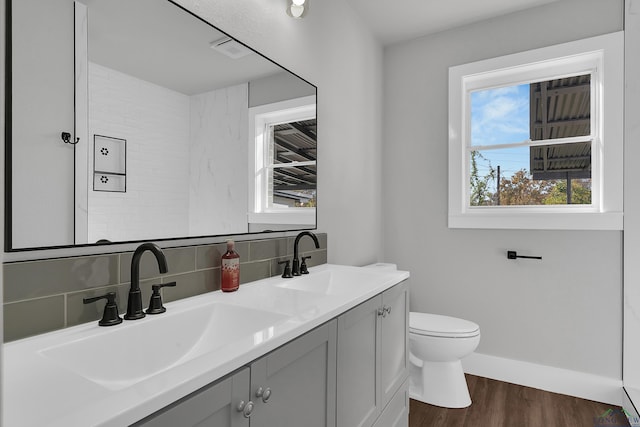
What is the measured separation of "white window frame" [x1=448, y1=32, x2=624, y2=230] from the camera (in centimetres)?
227

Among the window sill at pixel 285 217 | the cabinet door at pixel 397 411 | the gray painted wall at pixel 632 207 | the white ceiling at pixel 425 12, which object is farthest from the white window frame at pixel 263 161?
the gray painted wall at pixel 632 207

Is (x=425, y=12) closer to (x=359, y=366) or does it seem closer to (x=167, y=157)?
(x=167, y=157)

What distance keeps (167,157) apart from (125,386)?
75 cm

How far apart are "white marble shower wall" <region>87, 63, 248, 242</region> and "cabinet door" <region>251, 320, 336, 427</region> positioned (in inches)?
24.1

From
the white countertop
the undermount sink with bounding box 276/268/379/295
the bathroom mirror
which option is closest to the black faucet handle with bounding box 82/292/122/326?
the white countertop

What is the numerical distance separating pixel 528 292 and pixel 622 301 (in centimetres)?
50

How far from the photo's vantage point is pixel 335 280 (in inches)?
75.2

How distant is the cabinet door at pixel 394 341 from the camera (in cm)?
162

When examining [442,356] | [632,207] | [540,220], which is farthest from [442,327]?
[632,207]

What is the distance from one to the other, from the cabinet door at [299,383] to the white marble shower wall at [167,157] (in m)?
0.61

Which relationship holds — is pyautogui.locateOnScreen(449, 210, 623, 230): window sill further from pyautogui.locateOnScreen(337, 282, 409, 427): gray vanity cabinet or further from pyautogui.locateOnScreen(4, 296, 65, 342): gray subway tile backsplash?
pyautogui.locateOnScreen(4, 296, 65, 342): gray subway tile backsplash

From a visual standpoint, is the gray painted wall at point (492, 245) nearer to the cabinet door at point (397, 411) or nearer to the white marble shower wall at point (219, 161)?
the cabinet door at point (397, 411)

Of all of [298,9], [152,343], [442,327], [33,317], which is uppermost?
[298,9]

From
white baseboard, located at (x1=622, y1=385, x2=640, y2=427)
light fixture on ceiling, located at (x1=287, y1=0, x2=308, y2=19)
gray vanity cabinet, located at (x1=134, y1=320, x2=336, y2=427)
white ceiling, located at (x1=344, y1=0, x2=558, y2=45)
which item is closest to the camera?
gray vanity cabinet, located at (x1=134, y1=320, x2=336, y2=427)
